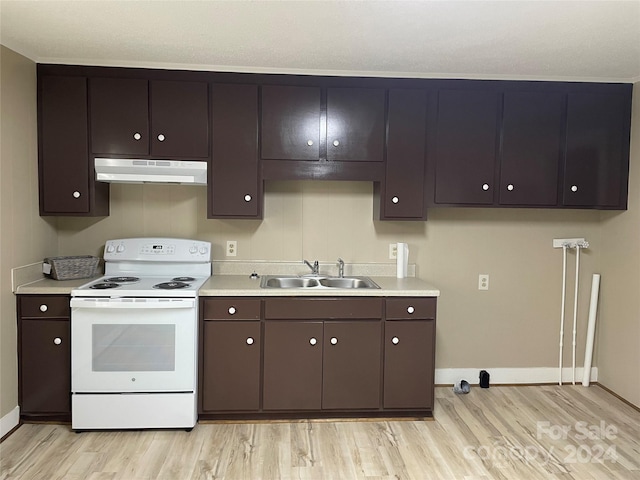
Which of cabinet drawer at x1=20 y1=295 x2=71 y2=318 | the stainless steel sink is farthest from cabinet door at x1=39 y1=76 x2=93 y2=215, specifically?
the stainless steel sink

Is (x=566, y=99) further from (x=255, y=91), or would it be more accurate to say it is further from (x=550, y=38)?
(x=255, y=91)

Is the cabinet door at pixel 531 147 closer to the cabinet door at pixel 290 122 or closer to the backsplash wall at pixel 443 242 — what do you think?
the backsplash wall at pixel 443 242

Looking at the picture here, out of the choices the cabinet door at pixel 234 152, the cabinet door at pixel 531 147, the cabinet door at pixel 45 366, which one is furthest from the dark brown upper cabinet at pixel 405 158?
the cabinet door at pixel 45 366

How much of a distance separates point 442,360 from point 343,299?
48.3 inches

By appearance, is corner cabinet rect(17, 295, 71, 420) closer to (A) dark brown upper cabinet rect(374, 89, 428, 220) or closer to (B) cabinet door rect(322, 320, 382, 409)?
(B) cabinet door rect(322, 320, 382, 409)

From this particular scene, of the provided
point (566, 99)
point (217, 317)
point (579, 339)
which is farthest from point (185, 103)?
point (579, 339)

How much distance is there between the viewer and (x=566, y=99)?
10.9 ft

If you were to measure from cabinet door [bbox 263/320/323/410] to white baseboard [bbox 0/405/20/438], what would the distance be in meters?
1.52

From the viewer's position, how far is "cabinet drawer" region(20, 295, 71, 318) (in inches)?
115

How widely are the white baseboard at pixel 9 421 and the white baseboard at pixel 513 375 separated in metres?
2.91

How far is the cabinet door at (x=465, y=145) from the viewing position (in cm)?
329

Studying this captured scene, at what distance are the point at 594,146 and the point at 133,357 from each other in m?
3.40

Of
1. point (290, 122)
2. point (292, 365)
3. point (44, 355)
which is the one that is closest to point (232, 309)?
point (292, 365)

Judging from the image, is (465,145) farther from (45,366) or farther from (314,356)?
(45,366)
